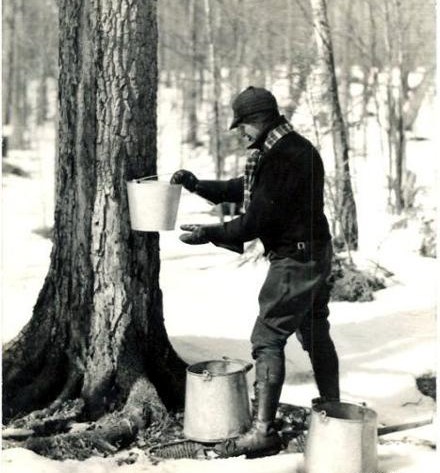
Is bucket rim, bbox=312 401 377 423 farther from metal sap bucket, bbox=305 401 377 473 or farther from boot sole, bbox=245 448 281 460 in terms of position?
boot sole, bbox=245 448 281 460

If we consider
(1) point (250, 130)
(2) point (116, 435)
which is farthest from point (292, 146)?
(2) point (116, 435)

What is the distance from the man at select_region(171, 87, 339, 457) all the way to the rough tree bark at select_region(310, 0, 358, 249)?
4568 millimetres

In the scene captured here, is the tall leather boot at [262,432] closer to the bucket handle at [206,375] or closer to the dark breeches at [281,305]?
the dark breeches at [281,305]

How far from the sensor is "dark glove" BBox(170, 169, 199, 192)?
394 cm

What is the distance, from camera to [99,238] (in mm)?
4020

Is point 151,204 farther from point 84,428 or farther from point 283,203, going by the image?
point 84,428

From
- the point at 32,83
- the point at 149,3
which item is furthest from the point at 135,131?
the point at 32,83

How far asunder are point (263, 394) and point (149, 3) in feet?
7.07

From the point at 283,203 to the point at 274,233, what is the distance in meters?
0.17

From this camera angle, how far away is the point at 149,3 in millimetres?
4035

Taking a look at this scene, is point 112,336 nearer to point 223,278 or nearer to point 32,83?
point 223,278

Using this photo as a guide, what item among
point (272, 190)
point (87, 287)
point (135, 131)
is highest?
point (135, 131)

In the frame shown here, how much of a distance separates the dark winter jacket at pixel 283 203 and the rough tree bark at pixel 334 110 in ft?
15.0

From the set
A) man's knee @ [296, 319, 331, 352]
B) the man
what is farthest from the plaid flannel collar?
man's knee @ [296, 319, 331, 352]
